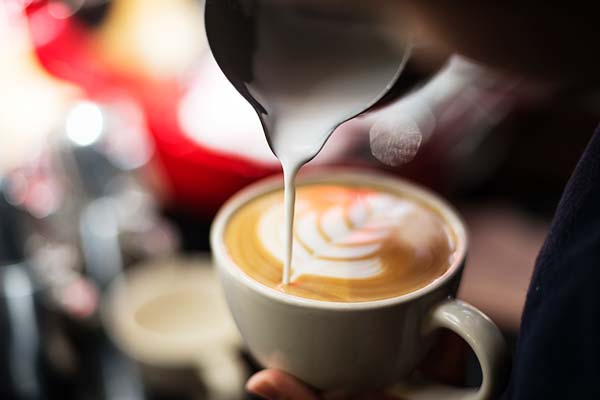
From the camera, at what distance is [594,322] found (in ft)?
1.18

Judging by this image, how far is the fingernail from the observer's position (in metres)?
0.52

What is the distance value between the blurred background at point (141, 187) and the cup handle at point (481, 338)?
20cm

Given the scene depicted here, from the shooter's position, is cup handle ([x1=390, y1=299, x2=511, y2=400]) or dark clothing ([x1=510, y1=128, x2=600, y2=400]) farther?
cup handle ([x1=390, y1=299, x2=511, y2=400])

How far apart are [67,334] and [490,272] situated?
619 mm

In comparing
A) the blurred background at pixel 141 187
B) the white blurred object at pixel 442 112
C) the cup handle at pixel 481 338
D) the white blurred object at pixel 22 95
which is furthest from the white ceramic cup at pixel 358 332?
the white blurred object at pixel 22 95

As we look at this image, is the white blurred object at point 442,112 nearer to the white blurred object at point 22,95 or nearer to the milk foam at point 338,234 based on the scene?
the milk foam at point 338,234

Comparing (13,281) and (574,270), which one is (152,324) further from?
(574,270)

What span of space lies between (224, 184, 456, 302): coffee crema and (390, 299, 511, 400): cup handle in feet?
0.10

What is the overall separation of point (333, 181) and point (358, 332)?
20 cm

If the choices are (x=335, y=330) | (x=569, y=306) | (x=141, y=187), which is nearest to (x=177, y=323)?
(x=141, y=187)

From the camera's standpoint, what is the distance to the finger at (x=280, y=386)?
52 cm

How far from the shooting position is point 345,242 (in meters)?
0.56

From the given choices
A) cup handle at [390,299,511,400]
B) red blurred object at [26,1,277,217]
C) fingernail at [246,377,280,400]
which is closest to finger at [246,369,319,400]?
fingernail at [246,377,280,400]

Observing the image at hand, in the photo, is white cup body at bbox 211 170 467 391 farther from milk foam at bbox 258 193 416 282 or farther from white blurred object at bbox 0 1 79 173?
white blurred object at bbox 0 1 79 173
